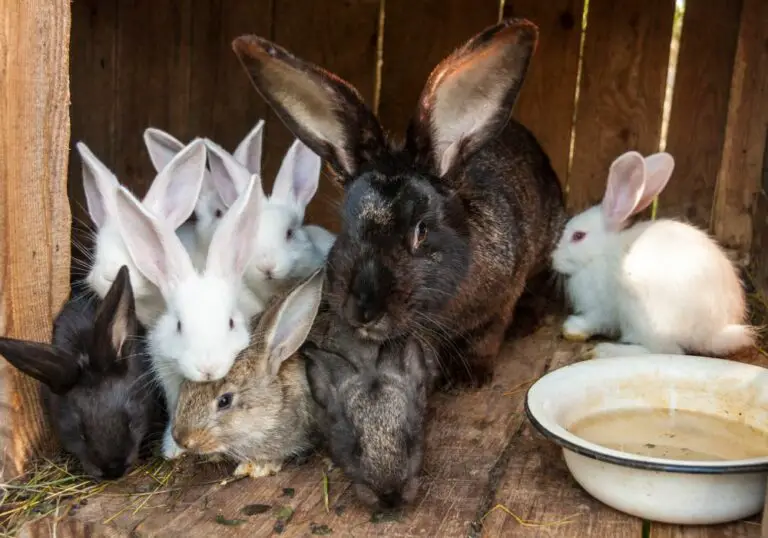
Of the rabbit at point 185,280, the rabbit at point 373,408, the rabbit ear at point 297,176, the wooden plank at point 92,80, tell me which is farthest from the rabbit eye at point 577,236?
the wooden plank at point 92,80

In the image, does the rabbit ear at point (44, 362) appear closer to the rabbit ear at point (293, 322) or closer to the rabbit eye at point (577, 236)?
the rabbit ear at point (293, 322)

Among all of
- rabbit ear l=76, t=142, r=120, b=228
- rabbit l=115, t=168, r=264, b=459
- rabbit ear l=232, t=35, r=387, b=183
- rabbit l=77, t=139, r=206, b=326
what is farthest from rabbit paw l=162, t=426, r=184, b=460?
rabbit ear l=232, t=35, r=387, b=183

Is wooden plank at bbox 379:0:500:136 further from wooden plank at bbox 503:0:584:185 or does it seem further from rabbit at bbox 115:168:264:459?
rabbit at bbox 115:168:264:459

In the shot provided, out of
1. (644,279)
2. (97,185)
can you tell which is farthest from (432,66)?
(97,185)

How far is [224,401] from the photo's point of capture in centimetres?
272

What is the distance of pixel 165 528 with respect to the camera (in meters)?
2.43

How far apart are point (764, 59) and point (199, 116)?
9.66 feet

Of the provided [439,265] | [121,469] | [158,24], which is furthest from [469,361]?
[158,24]

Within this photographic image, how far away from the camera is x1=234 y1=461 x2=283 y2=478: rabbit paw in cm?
274

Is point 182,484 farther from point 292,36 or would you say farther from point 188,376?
point 292,36

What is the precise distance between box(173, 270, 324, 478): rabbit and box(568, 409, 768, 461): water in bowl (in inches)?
33.4

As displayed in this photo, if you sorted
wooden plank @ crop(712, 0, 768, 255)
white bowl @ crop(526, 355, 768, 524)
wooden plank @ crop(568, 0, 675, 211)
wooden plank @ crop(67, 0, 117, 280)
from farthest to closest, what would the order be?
wooden plank @ crop(67, 0, 117, 280), wooden plank @ crop(568, 0, 675, 211), wooden plank @ crop(712, 0, 768, 255), white bowl @ crop(526, 355, 768, 524)

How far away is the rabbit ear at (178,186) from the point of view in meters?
3.16

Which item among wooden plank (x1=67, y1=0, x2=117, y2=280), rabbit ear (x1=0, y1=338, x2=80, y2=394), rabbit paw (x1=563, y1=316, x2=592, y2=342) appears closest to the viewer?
rabbit ear (x1=0, y1=338, x2=80, y2=394)
